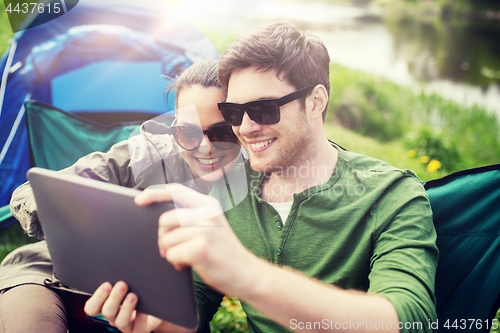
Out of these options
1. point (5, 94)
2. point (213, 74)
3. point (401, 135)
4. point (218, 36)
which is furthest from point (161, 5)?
point (401, 135)

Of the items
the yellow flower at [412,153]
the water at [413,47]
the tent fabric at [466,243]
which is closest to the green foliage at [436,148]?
the yellow flower at [412,153]

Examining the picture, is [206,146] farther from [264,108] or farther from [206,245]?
[206,245]

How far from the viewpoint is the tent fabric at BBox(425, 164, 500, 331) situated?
1270mm

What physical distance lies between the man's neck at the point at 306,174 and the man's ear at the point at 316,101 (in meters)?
0.15

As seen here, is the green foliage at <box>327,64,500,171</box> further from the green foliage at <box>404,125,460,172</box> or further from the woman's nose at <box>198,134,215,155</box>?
the woman's nose at <box>198,134,215,155</box>

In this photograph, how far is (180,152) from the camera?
1.75 metres

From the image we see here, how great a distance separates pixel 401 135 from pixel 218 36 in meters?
3.65

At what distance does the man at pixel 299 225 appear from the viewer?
71cm

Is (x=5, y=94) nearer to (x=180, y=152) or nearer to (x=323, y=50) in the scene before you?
(x=180, y=152)

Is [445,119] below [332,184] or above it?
→ below

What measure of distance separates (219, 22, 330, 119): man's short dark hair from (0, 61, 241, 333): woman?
234mm

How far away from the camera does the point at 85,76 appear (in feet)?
9.96

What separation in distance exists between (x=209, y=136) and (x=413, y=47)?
11887mm

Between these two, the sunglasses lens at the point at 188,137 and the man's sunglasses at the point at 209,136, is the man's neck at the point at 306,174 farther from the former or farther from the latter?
the sunglasses lens at the point at 188,137
